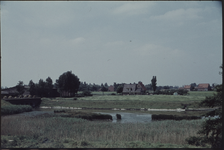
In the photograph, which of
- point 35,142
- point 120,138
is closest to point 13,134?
point 35,142

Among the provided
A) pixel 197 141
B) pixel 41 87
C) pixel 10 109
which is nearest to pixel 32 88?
pixel 41 87

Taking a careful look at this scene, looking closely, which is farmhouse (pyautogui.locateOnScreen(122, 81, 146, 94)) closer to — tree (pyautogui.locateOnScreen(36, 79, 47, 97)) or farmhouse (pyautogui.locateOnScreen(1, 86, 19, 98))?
tree (pyautogui.locateOnScreen(36, 79, 47, 97))

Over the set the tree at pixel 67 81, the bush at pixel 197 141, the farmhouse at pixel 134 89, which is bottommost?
the bush at pixel 197 141

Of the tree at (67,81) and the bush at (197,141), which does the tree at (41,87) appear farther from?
the bush at (197,141)

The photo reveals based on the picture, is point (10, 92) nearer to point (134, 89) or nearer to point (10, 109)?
point (10, 109)

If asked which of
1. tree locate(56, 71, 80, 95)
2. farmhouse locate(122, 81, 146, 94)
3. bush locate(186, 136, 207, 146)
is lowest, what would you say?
bush locate(186, 136, 207, 146)

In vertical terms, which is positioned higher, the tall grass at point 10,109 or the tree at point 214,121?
the tree at point 214,121

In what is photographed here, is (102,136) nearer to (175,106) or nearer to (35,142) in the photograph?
(35,142)

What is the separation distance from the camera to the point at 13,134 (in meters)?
12.2

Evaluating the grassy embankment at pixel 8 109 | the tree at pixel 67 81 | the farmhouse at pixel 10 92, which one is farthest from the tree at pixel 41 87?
the grassy embankment at pixel 8 109

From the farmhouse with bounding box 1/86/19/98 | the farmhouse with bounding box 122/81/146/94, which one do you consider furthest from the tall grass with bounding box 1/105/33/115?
the farmhouse with bounding box 122/81/146/94

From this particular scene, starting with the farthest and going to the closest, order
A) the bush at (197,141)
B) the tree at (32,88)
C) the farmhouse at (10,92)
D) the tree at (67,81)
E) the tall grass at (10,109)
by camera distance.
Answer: the tree at (67,81), the tree at (32,88), the farmhouse at (10,92), the tall grass at (10,109), the bush at (197,141)

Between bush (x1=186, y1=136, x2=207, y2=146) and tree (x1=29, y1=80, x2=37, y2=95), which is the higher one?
tree (x1=29, y1=80, x2=37, y2=95)

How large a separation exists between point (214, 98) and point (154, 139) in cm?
483
